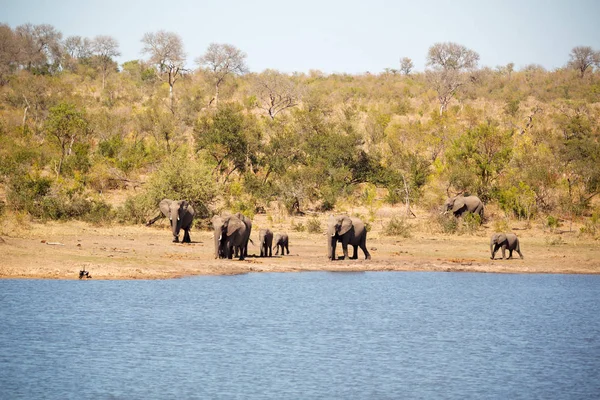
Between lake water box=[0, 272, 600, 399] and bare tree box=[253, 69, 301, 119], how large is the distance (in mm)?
44070

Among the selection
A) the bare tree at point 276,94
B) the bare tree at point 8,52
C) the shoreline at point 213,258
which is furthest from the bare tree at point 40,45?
the shoreline at point 213,258

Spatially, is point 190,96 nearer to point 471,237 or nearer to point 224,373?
point 471,237

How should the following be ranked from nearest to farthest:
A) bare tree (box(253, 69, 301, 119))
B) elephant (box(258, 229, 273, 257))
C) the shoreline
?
the shoreline < elephant (box(258, 229, 273, 257)) < bare tree (box(253, 69, 301, 119))

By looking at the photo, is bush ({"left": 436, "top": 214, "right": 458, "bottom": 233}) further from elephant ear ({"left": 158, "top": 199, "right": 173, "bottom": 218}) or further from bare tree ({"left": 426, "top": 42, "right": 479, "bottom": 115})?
bare tree ({"left": 426, "top": 42, "right": 479, "bottom": 115})

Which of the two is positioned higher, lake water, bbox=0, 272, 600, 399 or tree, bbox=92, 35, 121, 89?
tree, bbox=92, 35, 121, 89

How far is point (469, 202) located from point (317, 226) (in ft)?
26.0

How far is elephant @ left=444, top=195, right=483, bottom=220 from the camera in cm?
4000

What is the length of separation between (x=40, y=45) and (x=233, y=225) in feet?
226

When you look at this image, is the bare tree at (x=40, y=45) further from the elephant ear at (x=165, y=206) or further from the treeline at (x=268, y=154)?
the elephant ear at (x=165, y=206)

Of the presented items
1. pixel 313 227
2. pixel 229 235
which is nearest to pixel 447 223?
pixel 313 227

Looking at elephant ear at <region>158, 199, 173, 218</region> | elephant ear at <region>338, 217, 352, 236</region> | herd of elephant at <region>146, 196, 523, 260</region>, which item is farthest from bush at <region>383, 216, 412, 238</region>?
elephant ear at <region>158, 199, 173, 218</region>

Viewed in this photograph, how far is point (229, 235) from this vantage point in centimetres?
2911

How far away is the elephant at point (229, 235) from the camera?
28.8m

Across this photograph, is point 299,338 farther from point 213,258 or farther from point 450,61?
point 450,61
